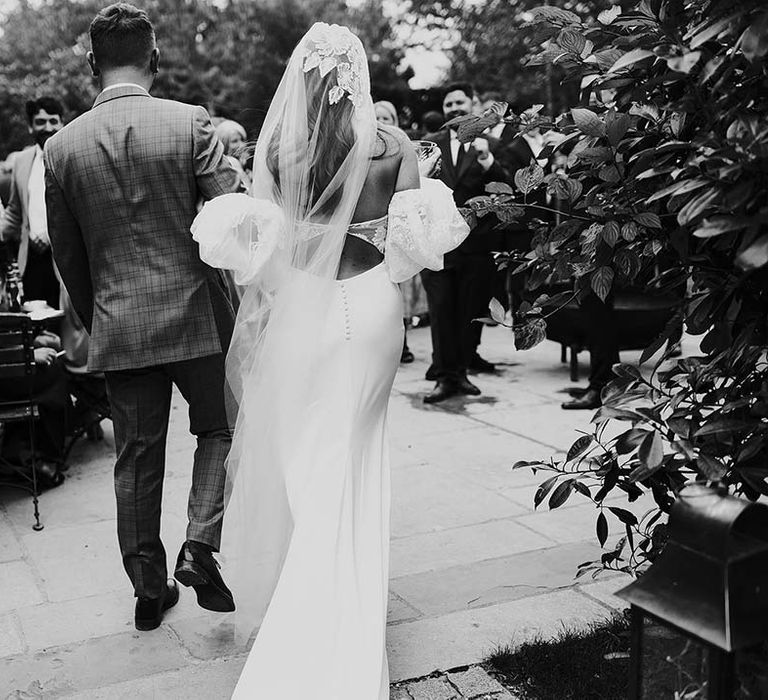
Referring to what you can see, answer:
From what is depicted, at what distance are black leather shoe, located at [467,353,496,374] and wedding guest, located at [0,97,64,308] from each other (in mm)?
3495

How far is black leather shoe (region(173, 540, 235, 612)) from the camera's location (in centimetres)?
376

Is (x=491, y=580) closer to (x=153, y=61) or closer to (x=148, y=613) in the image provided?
(x=148, y=613)

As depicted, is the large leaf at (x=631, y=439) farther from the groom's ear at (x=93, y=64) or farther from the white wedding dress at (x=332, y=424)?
the groom's ear at (x=93, y=64)

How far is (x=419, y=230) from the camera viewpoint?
3.40 m

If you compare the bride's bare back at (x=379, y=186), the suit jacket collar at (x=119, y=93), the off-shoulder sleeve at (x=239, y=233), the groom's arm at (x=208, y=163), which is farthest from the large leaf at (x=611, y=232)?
the suit jacket collar at (x=119, y=93)

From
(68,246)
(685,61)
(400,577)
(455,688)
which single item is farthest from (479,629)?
(685,61)

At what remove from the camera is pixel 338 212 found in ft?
11.3

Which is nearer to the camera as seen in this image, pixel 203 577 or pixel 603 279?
pixel 603 279

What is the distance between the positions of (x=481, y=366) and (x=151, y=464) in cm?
527

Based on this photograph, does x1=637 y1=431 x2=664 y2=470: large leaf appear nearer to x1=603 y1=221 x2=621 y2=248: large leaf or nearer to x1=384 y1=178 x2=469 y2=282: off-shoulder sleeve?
x1=603 y1=221 x2=621 y2=248: large leaf

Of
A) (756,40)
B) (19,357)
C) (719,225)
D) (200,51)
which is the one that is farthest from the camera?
(200,51)

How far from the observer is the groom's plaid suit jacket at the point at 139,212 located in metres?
3.73

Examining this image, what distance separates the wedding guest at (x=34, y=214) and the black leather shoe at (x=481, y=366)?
3.50m

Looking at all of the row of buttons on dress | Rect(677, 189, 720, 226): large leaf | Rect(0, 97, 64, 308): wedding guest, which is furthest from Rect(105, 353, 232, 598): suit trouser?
Rect(0, 97, 64, 308): wedding guest
